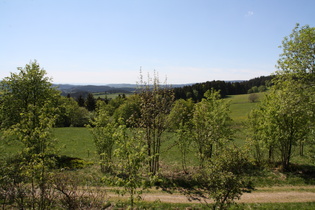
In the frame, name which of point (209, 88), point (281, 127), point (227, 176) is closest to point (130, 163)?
point (227, 176)

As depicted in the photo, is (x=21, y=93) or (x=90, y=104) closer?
(x=21, y=93)

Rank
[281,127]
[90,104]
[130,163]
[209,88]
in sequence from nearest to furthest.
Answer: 1. [130,163]
2. [281,127]
3. [90,104]
4. [209,88]

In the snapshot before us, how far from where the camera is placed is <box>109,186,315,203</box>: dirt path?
50.1ft

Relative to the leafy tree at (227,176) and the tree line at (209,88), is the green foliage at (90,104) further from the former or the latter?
the leafy tree at (227,176)

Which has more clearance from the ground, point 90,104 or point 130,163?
point 130,163

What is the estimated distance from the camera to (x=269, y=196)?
16.0 meters

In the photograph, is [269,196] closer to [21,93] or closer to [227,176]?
[227,176]

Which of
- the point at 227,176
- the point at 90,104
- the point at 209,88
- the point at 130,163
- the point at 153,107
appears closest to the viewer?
the point at 130,163

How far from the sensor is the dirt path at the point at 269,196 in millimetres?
15266

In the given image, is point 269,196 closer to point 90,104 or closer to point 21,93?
point 21,93

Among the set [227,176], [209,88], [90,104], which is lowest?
[90,104]

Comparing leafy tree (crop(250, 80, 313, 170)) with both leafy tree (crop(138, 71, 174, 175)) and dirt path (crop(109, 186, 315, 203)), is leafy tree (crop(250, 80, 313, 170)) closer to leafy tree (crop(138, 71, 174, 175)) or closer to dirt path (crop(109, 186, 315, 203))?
dirt path (crop(109, 186, 315, 203))

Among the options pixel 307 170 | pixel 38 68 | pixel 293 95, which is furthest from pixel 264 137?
pixel 38 68

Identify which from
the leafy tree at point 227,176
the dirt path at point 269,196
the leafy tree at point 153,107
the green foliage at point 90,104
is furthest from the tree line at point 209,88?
the leafy tree at point 227,176
